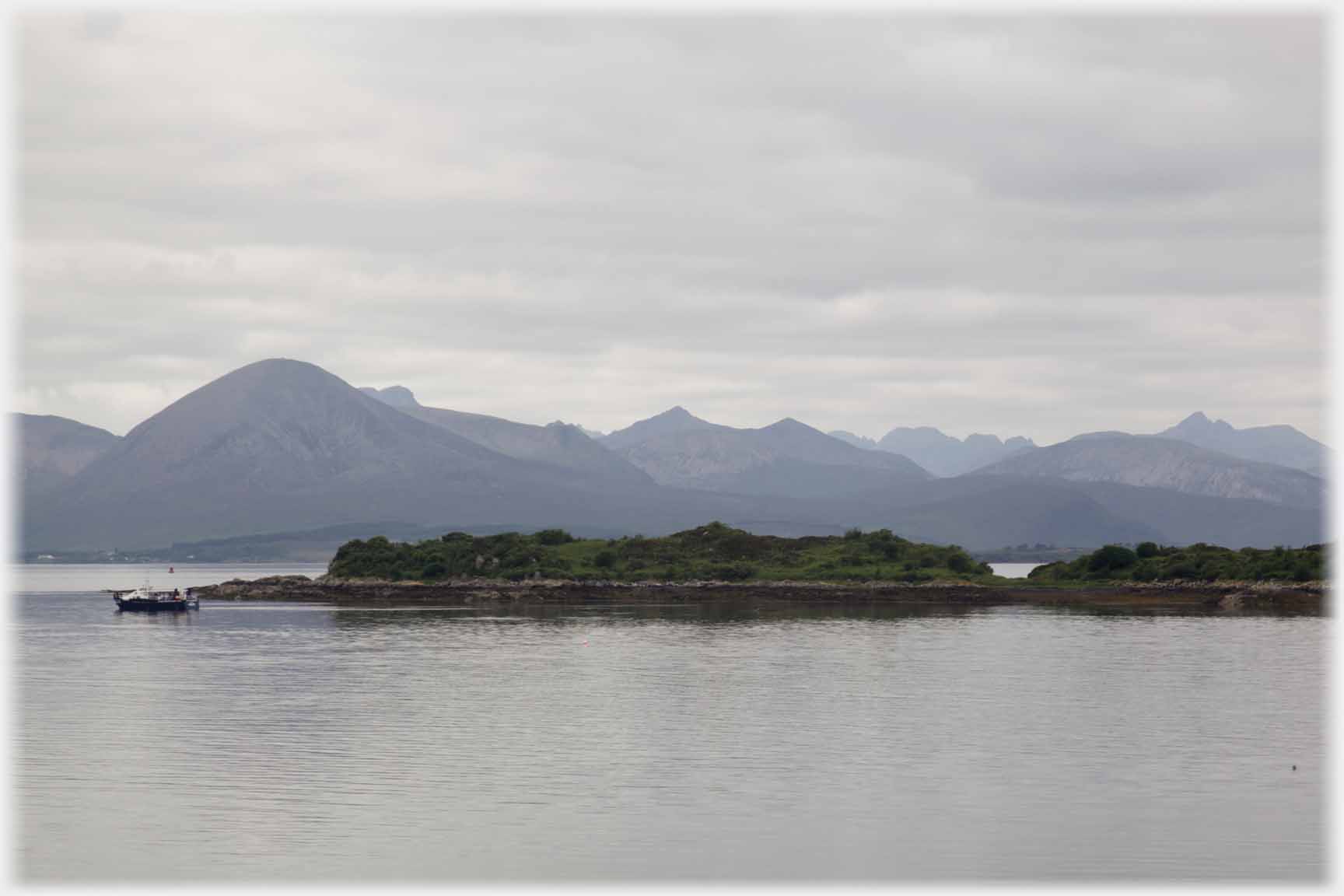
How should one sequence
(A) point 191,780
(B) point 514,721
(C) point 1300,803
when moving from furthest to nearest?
(B) point 514,721 < (A) point 191,780 < (C) point 1300,803

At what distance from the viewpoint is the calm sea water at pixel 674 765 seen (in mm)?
39594

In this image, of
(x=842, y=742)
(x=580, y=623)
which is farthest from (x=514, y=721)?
(x=580, y=623)

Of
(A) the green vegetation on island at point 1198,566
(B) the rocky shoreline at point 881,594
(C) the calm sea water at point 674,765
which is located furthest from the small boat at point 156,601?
(A) the green vegetation on island at point 1198,566

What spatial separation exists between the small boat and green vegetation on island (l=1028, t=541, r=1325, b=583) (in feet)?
349

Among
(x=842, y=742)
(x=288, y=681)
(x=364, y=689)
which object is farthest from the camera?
(x=288, y=681)

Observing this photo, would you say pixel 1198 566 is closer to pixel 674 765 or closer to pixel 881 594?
pixel 881 594

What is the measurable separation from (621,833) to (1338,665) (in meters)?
63.5

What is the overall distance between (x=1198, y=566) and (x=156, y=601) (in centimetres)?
12661

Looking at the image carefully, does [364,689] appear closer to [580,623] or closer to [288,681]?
[288,681]

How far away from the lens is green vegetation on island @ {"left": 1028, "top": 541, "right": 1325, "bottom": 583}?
176250mm

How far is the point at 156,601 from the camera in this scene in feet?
600

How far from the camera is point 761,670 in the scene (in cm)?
8862

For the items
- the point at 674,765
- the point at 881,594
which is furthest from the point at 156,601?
the point at 674,765

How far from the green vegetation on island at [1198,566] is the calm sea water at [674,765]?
7686cm
